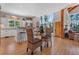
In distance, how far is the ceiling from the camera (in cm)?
259

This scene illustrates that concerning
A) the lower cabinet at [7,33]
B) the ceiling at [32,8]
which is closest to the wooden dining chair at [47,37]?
the ceiling at [32,8]

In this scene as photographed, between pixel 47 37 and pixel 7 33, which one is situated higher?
pixel 7 33

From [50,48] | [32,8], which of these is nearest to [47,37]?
[50,48]

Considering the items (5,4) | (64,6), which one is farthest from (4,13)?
(64,6)

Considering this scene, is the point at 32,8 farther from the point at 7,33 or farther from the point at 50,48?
the point at 50,48

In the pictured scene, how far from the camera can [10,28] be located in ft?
8.54

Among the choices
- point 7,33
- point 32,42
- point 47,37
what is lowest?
point 32,42

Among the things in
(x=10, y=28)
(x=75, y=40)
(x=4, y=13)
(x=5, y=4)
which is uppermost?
(x=5, y=4)

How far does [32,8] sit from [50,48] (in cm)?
99

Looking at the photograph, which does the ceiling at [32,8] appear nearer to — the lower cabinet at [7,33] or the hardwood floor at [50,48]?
the lower cabinet at [7,33]

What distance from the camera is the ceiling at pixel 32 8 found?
259 cm

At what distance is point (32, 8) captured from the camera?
263 cm

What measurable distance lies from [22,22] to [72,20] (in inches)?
43.3

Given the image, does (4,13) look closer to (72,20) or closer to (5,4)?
(5,4)
